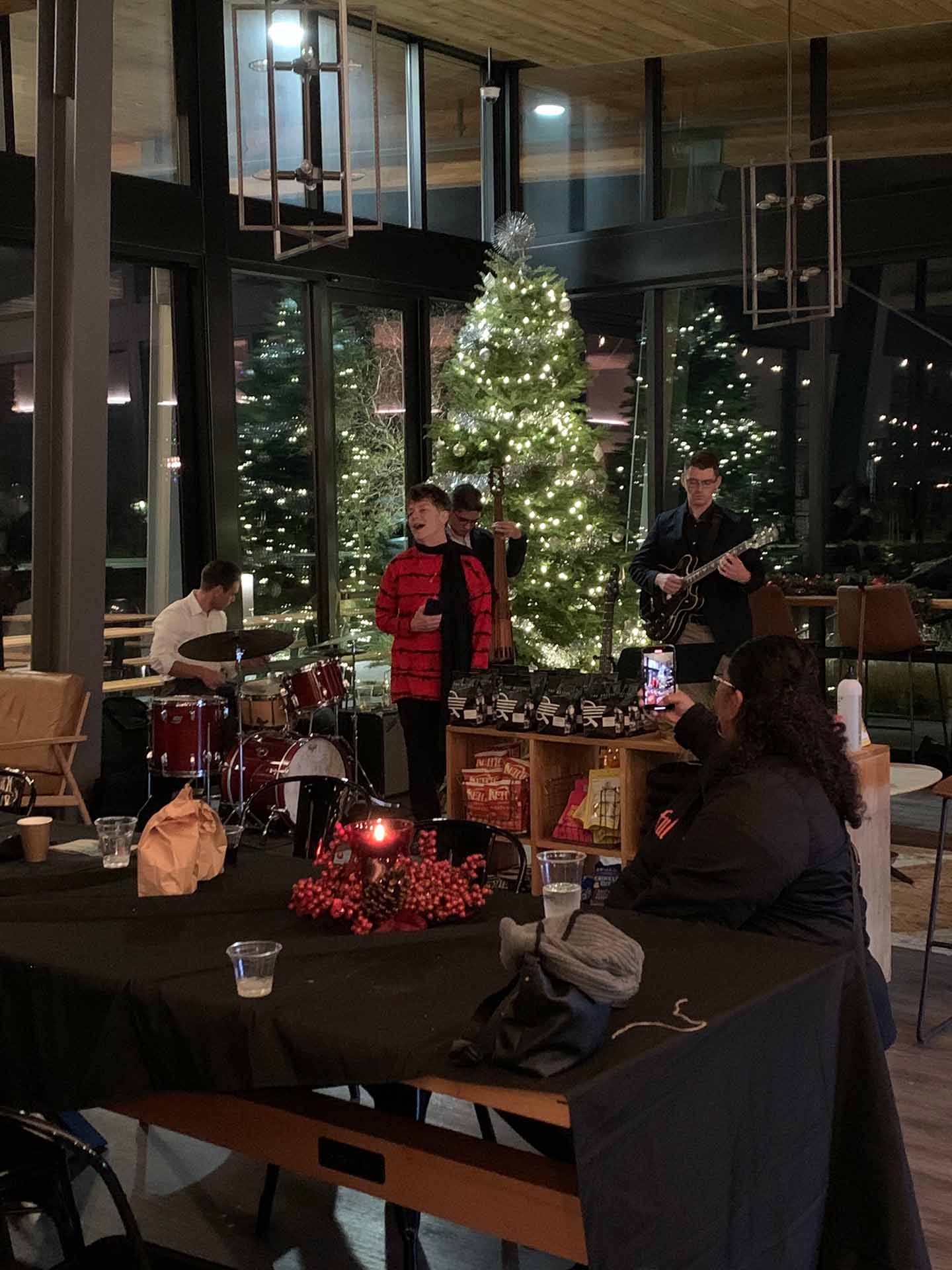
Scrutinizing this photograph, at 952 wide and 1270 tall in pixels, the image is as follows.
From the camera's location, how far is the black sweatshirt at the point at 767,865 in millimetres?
2932

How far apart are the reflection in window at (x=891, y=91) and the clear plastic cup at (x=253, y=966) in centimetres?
811

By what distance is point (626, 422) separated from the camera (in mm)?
10633

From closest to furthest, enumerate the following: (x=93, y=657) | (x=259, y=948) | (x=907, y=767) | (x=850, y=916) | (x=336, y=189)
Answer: (x=259, y=948) < (x=850, y=916) < (x=907, y=767) < (x=93, y=657) < (x=336, y=189)

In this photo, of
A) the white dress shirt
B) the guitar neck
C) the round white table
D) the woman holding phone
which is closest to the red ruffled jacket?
the guitar neck

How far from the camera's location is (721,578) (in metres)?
6.28

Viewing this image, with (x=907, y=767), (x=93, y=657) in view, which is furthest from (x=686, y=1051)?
(x=93, y=657)

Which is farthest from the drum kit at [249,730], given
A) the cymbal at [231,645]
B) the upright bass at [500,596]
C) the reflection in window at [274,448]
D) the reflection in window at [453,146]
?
the reflection in window at [453,146]

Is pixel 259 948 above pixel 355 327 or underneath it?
underneath

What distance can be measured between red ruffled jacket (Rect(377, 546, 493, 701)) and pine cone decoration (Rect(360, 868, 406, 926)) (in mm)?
3669

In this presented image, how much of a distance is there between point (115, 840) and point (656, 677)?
6.96 feet

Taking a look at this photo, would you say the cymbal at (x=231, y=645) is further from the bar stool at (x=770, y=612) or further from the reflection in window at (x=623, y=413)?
the reflection in window at (x=623, y=413)

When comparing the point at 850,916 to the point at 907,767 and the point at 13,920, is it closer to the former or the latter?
the point at 13,920

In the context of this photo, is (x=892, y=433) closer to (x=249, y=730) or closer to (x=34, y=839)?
(x=249, y=730)

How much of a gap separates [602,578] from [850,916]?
6495mm
